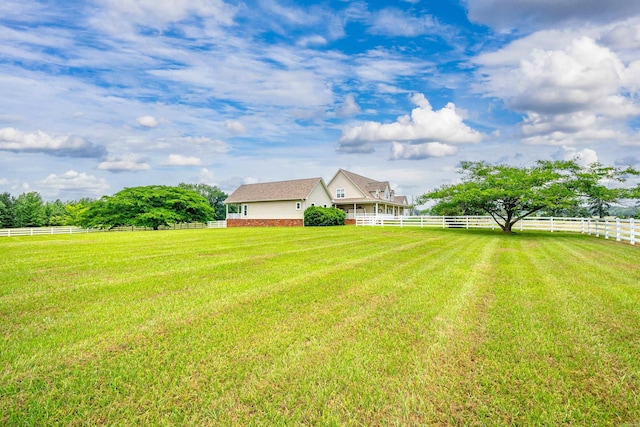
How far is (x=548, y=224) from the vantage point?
78.8ft

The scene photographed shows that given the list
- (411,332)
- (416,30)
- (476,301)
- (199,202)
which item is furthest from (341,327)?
(199,202)

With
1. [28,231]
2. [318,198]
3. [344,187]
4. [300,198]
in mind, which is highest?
[344,187]

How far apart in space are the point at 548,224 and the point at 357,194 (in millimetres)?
19164

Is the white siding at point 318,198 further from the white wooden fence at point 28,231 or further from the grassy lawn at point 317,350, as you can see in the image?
the grassy lawn at point 317,350

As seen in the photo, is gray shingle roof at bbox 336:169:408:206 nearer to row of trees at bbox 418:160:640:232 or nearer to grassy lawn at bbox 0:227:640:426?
row of trees at bbox 418:160:640:232

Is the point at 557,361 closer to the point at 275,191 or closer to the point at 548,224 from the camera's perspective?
the point at 548,224

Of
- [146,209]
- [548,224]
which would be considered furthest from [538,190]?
[146,209]

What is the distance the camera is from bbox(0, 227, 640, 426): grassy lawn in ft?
7.74

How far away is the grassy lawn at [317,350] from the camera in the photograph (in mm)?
2359

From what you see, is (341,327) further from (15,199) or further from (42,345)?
(15,199)

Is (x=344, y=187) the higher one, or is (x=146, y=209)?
(x=344, y=187)

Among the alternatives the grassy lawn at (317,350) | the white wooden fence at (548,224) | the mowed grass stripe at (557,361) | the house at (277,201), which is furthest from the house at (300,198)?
the mowed grass stripe at (557,361)

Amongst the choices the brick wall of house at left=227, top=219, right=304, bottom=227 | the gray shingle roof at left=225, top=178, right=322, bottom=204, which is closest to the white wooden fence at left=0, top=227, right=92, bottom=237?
the brick wall of house at left=227, top=219, right=304, bottom=227

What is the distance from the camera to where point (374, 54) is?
1836 cm
